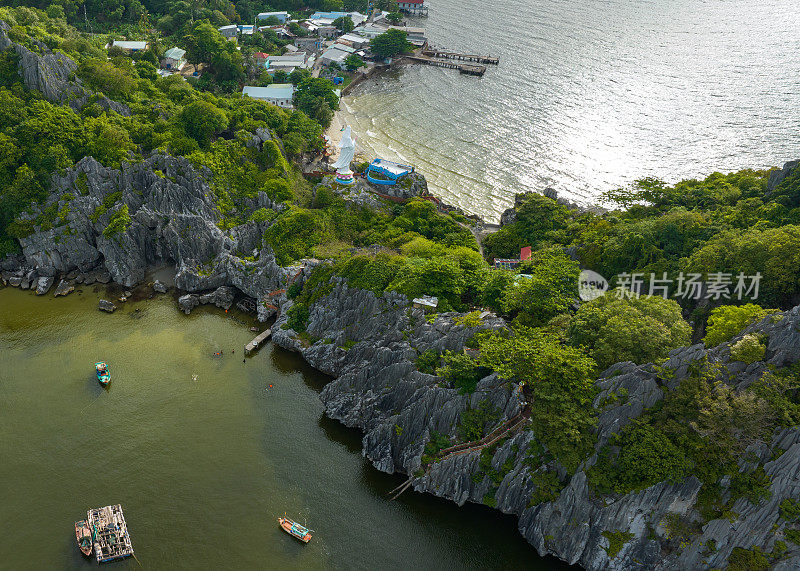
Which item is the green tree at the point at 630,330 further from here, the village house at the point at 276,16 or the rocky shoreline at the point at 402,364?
the village house at the point at 276,16

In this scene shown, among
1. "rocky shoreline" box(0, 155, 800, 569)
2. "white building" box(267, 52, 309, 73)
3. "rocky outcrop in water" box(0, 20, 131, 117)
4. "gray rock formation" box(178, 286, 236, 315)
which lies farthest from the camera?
"white building" box(267, 52, 309, 73)

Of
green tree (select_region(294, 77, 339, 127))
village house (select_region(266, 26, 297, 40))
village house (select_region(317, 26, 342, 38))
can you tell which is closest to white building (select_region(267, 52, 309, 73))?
village house (select_region(266, 26, 297, 40))

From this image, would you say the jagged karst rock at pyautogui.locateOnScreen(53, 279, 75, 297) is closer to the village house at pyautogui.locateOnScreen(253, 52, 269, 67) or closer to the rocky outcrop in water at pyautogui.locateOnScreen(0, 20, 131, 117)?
the rocky outcrop in water at pyautogui.locateOnScreen(0, 20, 131, 117)

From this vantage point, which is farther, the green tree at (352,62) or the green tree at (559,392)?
the green tree at (352,62)

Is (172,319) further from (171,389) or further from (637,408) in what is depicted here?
(637,408)

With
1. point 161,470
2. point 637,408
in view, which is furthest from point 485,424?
point 161,470

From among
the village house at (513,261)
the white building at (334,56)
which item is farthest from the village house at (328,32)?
the village house at (513,261)
